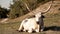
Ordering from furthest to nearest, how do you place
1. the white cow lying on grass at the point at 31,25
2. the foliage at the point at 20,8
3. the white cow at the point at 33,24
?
the foliage at the point at 20,8, the white cow lying on grass at the point at 31,25, the white cow at the point at 33,24

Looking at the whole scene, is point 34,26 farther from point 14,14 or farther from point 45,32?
point 14,14

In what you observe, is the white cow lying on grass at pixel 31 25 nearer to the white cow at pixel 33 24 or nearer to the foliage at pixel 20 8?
the white cow at pixel 33 24

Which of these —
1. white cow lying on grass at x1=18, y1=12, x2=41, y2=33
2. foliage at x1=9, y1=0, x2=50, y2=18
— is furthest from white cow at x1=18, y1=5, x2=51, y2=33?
foliage at x1=9, y1=0, x2=50, y2=18

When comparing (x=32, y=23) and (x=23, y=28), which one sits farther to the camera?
(x=23, y=28)

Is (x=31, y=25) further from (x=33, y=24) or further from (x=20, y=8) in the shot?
(x=20, y=8)

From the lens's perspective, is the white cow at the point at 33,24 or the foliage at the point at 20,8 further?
the foliage at the point at 20,8

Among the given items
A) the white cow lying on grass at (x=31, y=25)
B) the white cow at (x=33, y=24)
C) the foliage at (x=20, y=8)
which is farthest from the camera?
the foliage at (x=20, y=8)

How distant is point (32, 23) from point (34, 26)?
1.03 ft

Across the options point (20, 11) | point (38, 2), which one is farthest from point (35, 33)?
point (20, 11)

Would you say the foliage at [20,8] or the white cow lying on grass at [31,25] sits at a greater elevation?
the foliage at [20,8]

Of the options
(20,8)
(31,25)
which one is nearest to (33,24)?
(31,25)

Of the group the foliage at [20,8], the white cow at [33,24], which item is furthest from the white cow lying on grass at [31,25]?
the foliage at [20,8]

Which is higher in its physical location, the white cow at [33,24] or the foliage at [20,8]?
the foliage at [20,8]

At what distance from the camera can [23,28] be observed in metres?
18.2
